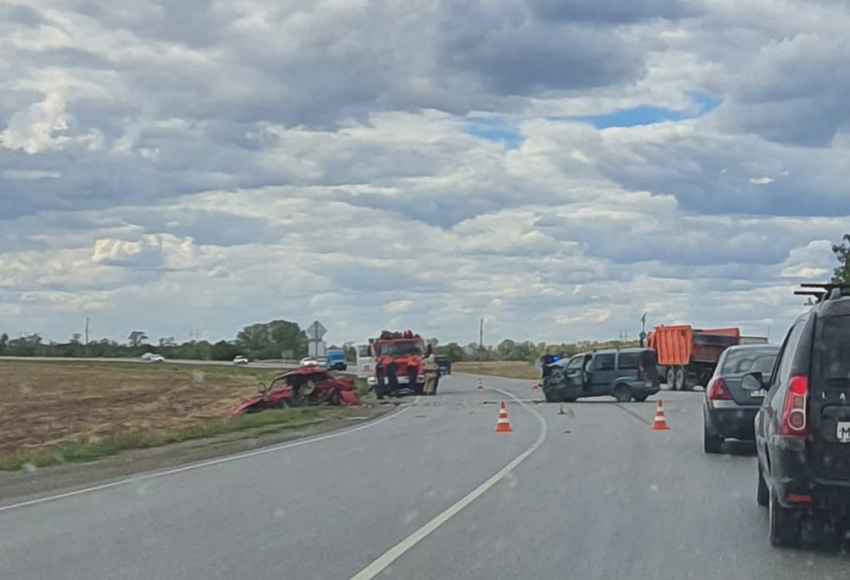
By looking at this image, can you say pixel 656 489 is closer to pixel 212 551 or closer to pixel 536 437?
pixel 212 551

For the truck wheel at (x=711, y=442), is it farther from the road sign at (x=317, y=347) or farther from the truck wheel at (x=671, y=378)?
the truck wheel at (x=671, y=378)

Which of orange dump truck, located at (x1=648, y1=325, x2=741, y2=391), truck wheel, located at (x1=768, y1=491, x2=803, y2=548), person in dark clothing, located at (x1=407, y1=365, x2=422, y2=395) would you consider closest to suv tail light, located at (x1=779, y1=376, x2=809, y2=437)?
truck wheel, located at (x1=768, y1=491, x2=803, y2=548)

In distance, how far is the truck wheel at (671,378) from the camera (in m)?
55.3

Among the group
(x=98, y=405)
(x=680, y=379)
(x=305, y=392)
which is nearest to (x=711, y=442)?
(x=305, y=392)

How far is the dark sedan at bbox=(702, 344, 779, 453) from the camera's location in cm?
1792

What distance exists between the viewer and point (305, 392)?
133 ft

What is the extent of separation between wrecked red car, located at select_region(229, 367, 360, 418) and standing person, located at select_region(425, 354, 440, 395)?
9218mm

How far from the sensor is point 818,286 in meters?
12.4

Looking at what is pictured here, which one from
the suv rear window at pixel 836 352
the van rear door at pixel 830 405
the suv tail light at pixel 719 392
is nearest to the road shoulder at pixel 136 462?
the suv tail light at pixel 719 392

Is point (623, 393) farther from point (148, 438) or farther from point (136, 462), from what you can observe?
point (136, 462)

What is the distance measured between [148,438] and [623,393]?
64.5 ft

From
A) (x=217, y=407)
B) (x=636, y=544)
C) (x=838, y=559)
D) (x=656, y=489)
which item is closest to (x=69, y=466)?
(x=656, y=489)

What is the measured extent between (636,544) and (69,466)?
39.5ft

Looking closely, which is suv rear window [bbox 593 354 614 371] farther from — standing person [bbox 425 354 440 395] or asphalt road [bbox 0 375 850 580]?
asphalt road [bbox 0 375 850 580]
